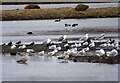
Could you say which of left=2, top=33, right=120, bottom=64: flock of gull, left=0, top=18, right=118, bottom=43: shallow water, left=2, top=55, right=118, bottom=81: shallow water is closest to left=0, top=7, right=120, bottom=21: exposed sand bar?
left=0, top=18, right=118, bottom=43: shallow water

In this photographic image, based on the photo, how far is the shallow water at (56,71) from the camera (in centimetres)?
1318

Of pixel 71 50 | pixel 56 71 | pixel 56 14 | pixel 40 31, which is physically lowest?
pixel 56 14

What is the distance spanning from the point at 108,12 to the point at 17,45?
990 inches

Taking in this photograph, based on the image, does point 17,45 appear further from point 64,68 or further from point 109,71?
point 109,71

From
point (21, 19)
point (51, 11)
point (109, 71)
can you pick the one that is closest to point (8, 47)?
point (109, 71)

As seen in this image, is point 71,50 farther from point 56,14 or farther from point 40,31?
point 56,14

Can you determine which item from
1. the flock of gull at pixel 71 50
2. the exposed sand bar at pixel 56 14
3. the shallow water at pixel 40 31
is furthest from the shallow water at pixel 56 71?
the exposed sand bar at pixel 56 14

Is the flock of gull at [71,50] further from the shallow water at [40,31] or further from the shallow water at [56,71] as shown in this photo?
the shallow water at [40,31]

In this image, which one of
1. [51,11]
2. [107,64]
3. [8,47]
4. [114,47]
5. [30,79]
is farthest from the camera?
[51,11]

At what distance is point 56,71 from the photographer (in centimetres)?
1429

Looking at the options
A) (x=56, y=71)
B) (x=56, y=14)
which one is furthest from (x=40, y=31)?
(x=56, y=71)

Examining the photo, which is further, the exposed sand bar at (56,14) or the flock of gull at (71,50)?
the exposed sand bar at (56,14)

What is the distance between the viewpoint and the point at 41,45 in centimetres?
1998

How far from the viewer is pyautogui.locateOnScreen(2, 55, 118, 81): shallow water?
13.2 meters
